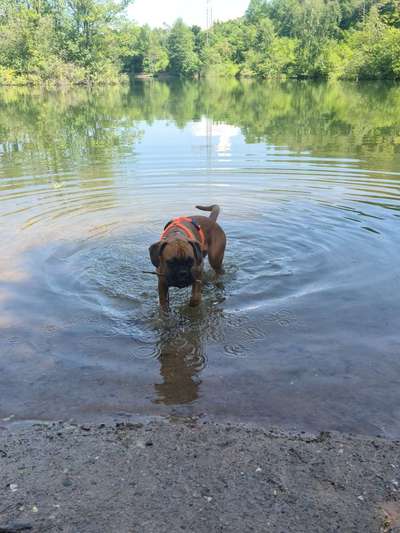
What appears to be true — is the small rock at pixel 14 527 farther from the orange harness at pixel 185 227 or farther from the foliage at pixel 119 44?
the foliage at pixel 119 44

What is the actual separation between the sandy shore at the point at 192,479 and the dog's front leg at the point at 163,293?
2111 mm

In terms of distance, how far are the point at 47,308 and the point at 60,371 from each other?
→ 5.62 feet

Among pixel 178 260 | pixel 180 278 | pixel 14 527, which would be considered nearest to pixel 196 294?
pixel 180 278

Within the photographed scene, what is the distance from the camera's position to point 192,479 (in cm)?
334

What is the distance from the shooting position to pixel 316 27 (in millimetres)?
84250

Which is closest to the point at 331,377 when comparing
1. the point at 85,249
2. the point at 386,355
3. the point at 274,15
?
the point at 386,355

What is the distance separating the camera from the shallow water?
4.45 metres

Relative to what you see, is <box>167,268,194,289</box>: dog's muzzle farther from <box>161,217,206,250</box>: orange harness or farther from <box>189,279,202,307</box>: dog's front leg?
<box>161,217,206,250</box>: orange harness

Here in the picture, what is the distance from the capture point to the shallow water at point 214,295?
14.6ft

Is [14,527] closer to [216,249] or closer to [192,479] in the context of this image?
[192,479]

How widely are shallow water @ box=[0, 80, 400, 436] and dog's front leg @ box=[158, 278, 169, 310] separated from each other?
191 mm

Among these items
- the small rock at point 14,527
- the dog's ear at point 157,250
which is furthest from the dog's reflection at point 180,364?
the small rock at point 14,527

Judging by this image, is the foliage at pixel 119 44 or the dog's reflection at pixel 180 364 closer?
the dog's reflection at pixel 180 364

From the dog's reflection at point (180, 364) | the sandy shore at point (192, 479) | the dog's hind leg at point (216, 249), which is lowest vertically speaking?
the dog's reflection at point (180, 364)
